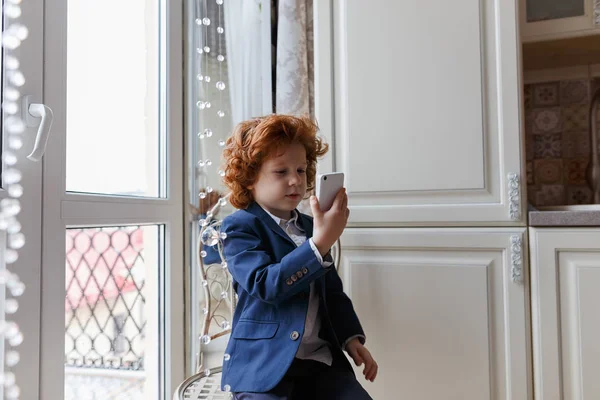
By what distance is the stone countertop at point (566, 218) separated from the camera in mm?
1115

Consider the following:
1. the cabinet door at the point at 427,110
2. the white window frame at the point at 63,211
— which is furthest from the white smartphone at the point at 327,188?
the white window frame at the point at 63,211

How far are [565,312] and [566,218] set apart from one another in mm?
228

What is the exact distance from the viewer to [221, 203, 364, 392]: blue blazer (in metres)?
0.99

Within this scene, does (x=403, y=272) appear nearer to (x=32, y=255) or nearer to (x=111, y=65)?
(x=32, y=255)

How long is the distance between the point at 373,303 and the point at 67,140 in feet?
2.96

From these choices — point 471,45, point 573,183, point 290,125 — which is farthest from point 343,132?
point 573,183

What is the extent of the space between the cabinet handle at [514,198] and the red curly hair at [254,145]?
0.52 metres

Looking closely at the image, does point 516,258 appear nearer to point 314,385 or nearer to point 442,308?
point 442,308

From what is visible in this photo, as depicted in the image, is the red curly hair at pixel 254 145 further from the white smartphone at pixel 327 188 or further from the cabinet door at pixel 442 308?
the cabinet door at pixel 442 308

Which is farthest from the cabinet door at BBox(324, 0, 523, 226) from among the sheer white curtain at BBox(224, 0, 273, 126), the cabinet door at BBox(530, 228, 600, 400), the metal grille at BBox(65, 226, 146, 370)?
the metal grille at BBox(65, 226, 146, 370)

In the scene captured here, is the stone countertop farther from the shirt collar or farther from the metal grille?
the metal grille

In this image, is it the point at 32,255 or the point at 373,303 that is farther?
the point at 373,303

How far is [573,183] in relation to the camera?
5.77ft

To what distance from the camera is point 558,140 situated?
5.84 ft
